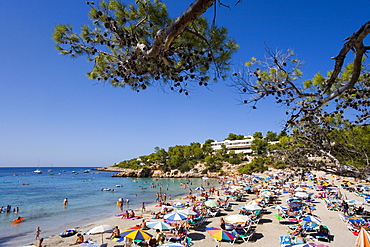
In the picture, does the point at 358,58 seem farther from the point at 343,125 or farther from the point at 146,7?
the point at 343,125

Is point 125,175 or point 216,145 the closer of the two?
point 125,175

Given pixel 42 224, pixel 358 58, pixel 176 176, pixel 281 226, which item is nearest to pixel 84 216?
pixel 42 224

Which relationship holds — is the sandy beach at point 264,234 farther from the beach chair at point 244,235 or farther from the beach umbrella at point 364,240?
the beach umbrella at point 364,240

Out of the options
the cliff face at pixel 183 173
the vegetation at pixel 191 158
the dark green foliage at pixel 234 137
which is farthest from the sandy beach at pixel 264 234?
the dark green foliage at pixel 234 137

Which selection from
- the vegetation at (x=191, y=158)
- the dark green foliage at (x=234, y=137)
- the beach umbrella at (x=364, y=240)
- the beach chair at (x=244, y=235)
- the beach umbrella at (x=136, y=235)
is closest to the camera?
the beach umbrella at (x=364, y=240)

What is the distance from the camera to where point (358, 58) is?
2.57 metres

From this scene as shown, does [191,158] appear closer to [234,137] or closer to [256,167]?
[256,167]

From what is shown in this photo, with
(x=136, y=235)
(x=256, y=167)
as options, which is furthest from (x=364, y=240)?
(x=256, y=167)

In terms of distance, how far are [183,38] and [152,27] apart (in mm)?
581

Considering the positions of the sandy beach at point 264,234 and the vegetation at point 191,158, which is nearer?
the sandy beach at point 264,234

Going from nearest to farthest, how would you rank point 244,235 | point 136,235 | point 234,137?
point 136,235 → point 244,235 → point 234,137

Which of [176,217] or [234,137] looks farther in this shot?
[234,137]

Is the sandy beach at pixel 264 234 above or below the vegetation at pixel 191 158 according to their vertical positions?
below

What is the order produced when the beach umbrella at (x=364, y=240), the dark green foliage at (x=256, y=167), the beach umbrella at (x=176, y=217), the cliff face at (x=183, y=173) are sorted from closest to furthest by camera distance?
the beach umbrella at (x=364, y=240)
the beach umbrella at (x=176, y=217)
the dark green foliage at (x=256, y=167)
the cliff face at (x=183, y=173)
